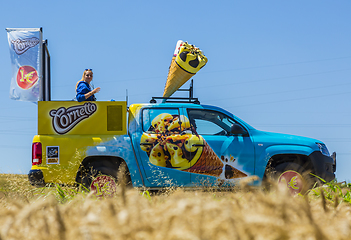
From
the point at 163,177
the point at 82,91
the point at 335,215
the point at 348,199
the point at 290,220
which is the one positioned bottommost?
the point at 163,177

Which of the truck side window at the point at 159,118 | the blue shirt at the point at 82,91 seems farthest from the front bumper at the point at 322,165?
the blue shirt at the point at 82,91

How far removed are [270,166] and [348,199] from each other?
3102 mm

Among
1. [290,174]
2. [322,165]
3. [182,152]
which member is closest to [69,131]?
[182,152]

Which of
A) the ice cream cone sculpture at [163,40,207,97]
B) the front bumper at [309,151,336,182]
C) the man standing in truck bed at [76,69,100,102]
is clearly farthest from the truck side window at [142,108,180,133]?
the front bumper at [309,151,336,182]

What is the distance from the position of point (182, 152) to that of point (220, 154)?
71cm

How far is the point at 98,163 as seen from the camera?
6.11 m

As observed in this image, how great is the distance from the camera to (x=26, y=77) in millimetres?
8367

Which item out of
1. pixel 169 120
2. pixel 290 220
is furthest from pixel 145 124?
pixel 290 220

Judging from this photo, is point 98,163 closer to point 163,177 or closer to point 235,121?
point 163,177

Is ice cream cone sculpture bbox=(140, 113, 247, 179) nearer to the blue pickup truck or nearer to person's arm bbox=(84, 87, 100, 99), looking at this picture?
the blue pickup truck

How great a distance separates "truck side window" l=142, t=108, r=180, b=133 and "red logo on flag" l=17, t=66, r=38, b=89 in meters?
3.53

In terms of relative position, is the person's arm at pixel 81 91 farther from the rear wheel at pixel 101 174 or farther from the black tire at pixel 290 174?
the black tire at pixel 290 174

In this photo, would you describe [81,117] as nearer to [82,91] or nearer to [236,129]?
[82,91]

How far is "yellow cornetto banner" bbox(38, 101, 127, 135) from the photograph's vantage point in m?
6.23
